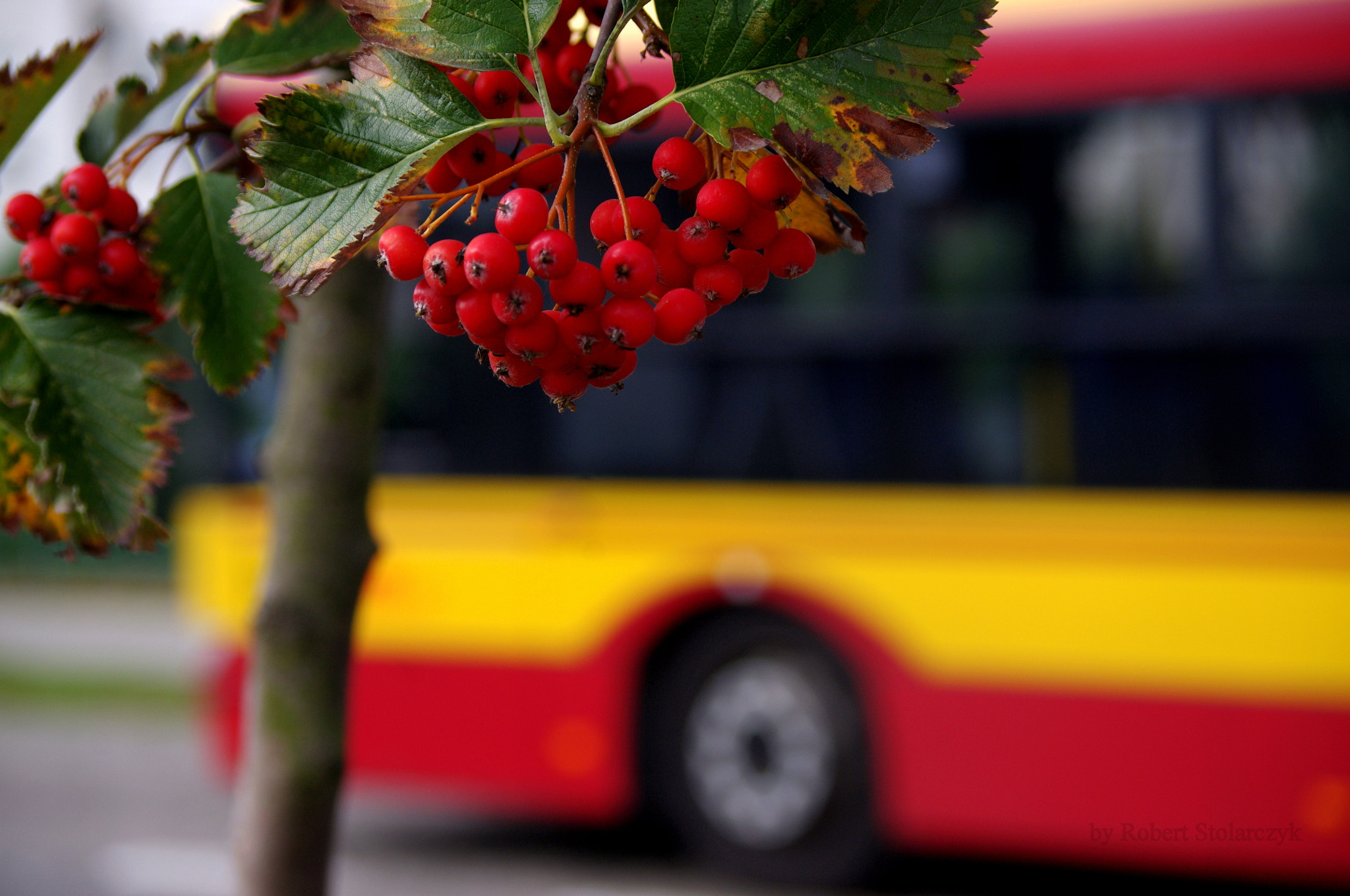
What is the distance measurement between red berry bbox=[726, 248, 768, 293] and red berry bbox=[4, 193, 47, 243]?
0.53 m

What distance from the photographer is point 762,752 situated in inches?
175

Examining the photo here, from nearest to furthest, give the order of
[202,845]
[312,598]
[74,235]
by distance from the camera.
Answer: [74,235]
[312,598]
[202,845]

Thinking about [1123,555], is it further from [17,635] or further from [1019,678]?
[17,635]

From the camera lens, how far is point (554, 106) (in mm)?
→ 794

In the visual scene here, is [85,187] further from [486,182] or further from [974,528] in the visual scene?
[974,528]

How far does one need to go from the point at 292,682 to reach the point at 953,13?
2.81 feet

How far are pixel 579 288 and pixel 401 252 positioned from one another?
101mm

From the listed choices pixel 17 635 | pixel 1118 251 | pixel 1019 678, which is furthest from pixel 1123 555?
pixel 17 635

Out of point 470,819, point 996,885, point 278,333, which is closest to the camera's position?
point 278,333

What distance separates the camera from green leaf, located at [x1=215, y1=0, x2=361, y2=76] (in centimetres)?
98

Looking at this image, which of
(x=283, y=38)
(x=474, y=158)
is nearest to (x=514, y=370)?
(x=474, y=158)

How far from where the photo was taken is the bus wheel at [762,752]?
4324 millimetres

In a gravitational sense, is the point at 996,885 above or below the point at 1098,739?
below

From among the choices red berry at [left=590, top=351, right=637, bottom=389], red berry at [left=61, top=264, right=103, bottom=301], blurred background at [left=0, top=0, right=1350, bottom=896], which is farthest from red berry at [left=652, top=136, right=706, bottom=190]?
blurred background at [left=0, top=0, right=1350, bottom=896]
